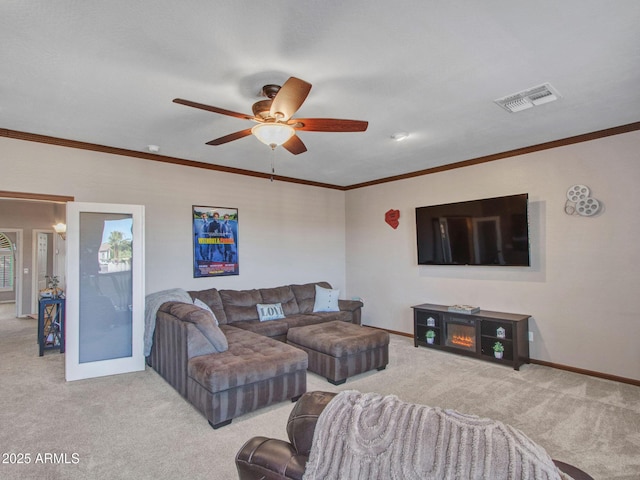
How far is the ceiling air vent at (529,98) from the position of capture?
9.47 feet

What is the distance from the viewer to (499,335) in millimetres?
4383

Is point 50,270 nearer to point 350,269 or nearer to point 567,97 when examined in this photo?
point 350,269

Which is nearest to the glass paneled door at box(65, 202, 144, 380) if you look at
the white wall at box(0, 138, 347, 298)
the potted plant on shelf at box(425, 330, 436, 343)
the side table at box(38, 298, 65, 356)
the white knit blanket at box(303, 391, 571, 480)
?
the white wall at box(0, 138, 347, 298)

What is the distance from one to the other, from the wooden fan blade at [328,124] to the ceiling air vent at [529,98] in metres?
1.35

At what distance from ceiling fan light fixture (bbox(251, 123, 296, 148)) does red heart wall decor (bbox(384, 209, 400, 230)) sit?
3.62 metres

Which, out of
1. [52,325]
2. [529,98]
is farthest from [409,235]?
[52,325]

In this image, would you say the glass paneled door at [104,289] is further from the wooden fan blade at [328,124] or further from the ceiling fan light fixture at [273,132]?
the wooden fan blade at [328,124]

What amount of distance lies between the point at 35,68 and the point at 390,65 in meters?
2.48

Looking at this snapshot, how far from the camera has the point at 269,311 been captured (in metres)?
5.10

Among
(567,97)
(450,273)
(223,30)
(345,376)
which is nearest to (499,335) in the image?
(450,273)

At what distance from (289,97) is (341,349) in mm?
2591

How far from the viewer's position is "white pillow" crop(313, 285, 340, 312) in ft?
18.6

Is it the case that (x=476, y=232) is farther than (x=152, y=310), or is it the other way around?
(x=476, y=232)

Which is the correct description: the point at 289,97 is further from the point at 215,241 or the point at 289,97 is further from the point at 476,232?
the point at 476,232
